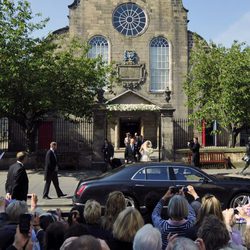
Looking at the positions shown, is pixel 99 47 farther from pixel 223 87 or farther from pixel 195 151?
pixel 195 151

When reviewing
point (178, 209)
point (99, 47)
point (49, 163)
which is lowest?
point (178, 209)

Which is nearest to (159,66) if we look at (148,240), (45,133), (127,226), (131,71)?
(131,71)

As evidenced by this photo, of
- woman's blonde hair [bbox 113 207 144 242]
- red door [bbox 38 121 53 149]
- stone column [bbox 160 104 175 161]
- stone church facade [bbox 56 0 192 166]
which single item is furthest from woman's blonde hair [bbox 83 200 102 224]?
stone church facade [bbox 56 0 192 166]

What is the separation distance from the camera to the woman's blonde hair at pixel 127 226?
433 cm

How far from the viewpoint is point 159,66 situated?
39250 millimetres

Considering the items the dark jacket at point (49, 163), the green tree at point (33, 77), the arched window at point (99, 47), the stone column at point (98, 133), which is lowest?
the dark jacket at point (49, 163)

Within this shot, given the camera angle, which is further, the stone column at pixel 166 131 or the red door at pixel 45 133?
the red door at pixel 45 133

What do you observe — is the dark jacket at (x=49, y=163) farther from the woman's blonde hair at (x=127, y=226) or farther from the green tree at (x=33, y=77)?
the woman's blonde hair at (x=127, y=226)

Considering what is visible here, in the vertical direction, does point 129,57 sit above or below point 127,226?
above

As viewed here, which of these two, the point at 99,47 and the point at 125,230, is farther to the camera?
the point at 99,47

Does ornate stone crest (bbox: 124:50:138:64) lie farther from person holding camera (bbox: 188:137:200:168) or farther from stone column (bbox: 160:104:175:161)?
person holding camera (bbox: 188:137:200:168)

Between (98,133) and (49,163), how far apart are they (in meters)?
9.86

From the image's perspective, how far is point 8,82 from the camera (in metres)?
20.2

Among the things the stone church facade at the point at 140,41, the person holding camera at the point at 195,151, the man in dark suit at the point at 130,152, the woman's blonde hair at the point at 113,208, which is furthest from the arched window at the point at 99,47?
the woman's blonde hair at the point at 113,208
